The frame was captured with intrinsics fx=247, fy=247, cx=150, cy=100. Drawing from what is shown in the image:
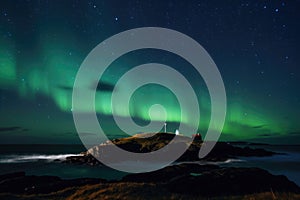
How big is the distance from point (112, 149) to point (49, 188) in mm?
58081


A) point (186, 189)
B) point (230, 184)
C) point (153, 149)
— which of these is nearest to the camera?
point (186, 189)

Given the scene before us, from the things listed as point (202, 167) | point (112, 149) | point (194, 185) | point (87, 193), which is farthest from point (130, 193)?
point (112, 149)

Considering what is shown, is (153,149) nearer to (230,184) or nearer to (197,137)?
(197,137)

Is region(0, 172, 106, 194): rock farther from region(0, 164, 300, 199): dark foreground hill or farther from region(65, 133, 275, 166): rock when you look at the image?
region(65, 133, 275, 166): rock

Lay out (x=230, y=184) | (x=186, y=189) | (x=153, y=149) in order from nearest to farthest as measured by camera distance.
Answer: (x=186, y=189) < (x=230, y=184) < (x=153, y=149)

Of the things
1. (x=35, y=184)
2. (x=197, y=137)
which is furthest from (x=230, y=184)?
(x=197, y=137)

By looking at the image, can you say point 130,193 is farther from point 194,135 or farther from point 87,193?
point 194,135

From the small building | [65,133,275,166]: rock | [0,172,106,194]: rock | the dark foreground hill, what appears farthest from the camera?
the small building

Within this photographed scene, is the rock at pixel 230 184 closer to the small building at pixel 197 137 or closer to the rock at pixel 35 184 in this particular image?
the rock at pixel 35 184

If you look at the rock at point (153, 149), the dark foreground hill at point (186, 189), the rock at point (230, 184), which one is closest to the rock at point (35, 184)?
the dark foreground hill at point (186, 189)

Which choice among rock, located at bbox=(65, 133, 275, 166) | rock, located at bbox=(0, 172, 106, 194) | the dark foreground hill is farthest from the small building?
rock, located at bbox=(0, 172, 106, 194)

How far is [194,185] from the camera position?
22.1 meters

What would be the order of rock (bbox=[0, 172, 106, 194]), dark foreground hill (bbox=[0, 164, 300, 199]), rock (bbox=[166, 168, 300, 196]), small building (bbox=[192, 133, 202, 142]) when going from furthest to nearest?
small building (bbox=[192, 133, 202, 142]) < rock (bbox=[0, 172, 106, 194]) < rock (bbox=[166, 168, 300, 196]) < dark foreground hill (bbox=[0, 164, 300, 199])

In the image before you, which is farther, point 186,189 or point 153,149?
point 153,149
